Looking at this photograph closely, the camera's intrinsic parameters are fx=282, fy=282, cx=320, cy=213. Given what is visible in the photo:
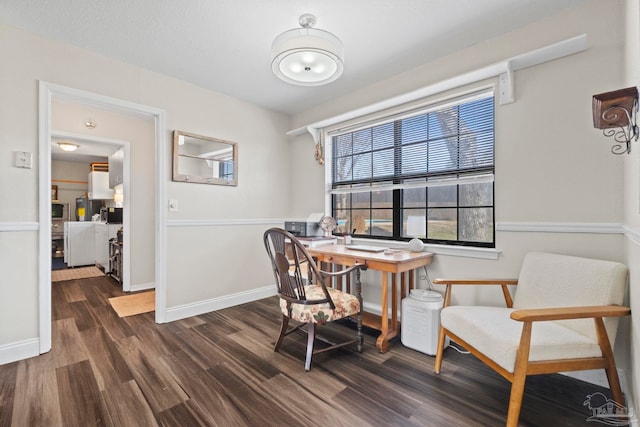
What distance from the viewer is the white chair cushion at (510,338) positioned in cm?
135

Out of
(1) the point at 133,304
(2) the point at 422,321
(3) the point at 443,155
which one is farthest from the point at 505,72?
(1) the point at 133,304

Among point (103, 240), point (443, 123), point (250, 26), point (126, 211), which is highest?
→ point (250, 26)

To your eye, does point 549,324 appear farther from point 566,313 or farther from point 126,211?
point 126,211

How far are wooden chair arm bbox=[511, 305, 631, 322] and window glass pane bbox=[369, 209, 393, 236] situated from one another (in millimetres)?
1667

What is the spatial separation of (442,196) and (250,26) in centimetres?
208

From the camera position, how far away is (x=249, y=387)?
1.75 meters

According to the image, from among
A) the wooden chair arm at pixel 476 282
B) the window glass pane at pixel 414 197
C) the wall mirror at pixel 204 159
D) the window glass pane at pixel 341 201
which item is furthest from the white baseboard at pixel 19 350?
the window glass pane at pixel 414 197

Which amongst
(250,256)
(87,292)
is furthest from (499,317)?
(87,292)

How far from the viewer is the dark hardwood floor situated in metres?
1.49

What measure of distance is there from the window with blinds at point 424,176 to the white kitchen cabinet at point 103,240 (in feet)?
13.8

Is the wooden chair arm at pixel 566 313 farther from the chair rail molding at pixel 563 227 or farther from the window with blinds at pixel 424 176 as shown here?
the window with blinds at pixel 424 176

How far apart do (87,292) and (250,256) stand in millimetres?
2312

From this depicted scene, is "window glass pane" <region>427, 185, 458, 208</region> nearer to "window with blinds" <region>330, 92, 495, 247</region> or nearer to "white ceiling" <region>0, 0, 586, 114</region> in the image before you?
"window with blinds" <region>330, 92, 495, 247</region>

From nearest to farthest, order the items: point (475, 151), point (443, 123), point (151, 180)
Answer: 1. point (475, 151)
2. point (443, 123)
3. point (151, 180)
